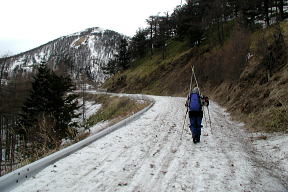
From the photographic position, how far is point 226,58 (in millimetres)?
23781

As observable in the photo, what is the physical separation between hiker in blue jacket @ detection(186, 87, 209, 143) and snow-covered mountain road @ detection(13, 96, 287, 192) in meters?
0.33

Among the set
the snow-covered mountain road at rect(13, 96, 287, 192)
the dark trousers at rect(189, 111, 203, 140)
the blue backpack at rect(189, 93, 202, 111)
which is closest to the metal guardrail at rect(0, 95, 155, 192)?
the snow-covered mountain road at rect(13, 96, 287, 192)

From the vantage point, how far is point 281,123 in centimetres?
870

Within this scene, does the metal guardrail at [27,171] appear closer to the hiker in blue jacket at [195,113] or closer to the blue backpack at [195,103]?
the hiker in blue jacket at [195,113]

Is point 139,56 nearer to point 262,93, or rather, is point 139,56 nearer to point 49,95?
point 49,95

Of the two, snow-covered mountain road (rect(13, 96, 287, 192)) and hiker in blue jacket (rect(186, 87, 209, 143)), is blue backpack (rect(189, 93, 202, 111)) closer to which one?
hiker in blue jacket (rect(186, 87, 209, 143))

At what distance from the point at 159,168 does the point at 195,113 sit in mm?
3302

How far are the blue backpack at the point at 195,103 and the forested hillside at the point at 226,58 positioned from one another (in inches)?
112

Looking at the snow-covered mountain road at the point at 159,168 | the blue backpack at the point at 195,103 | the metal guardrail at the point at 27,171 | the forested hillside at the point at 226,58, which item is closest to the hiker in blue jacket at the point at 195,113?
the blue backpack at the point at 195,103

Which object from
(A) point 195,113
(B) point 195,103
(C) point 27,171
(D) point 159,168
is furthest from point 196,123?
(C) point 27,171

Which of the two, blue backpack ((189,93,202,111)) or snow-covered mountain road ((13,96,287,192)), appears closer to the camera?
snow-covered mountain road ((13,96,287,192))

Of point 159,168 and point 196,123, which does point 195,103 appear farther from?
point 159,168

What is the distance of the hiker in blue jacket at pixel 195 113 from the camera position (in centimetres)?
817

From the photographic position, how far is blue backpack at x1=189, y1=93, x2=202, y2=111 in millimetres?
8430
